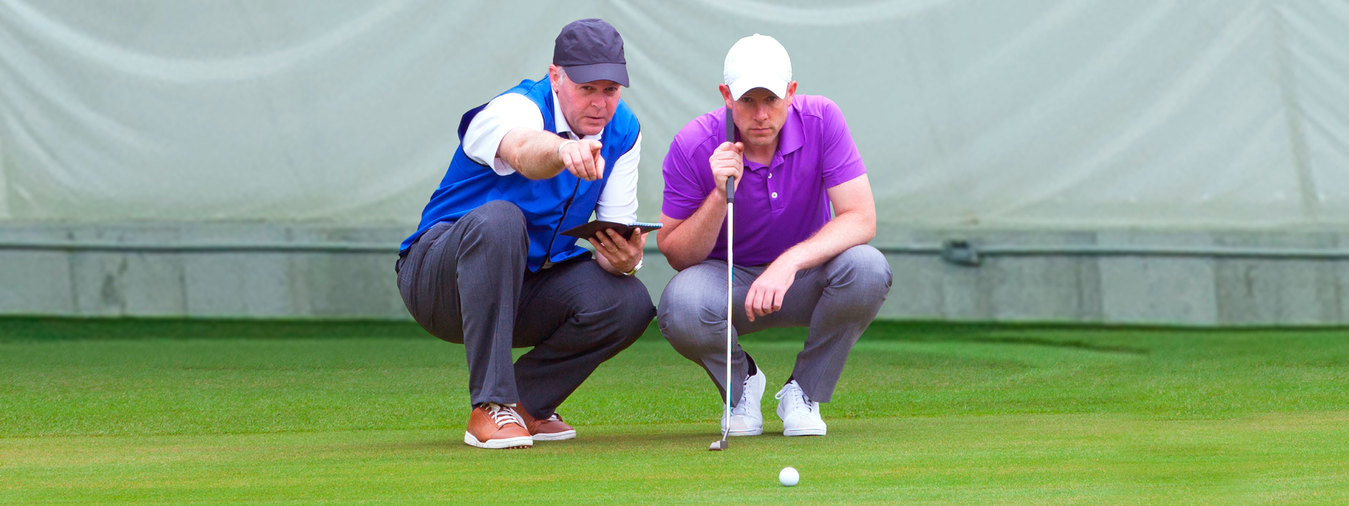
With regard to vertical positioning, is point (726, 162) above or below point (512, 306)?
above

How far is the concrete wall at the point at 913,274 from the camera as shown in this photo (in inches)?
227

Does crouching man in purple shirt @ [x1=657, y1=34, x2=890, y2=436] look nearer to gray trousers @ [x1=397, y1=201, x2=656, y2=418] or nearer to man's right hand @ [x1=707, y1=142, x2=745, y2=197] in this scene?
man's right hand @ [x1=707, y1=142, x2=745, y2=197]

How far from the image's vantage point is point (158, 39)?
622 centimetres

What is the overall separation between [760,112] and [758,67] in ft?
0.38

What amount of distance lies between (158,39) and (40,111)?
1.97 feet

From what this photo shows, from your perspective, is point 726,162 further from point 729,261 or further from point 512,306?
point 512,306

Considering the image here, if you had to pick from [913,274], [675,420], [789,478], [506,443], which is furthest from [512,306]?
[913,274]

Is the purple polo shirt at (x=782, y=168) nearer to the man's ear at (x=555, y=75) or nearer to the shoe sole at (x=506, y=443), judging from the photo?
the man's ear at (x=555, y=75)

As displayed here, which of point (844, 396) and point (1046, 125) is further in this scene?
point (1046, 125)

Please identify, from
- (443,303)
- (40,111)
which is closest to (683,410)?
(443,303)

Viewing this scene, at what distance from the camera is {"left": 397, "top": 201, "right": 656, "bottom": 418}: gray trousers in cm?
292

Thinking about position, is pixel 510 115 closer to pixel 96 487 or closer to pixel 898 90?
pixel 96 487

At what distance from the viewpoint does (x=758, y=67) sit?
→ 2938 millimetres

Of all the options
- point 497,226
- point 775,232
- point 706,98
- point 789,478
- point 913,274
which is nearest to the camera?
point 789,478
